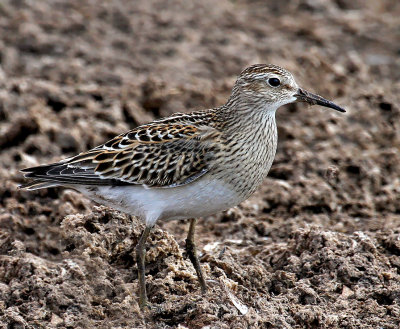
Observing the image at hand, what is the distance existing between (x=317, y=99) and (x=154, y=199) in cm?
195

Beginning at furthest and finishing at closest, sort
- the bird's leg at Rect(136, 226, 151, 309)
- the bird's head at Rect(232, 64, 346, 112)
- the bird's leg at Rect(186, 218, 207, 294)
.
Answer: the bird's head at Rect(232, 64, 346, 112) < the bird's leg at Rect(186, 218, 207, 294) < the bird's leg at Rect(136, 226, 151, 309)

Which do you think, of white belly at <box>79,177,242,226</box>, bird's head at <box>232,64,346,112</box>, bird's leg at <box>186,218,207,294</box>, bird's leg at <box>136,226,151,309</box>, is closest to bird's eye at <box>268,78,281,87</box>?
bird's head at <box>232,64,346,112</box>

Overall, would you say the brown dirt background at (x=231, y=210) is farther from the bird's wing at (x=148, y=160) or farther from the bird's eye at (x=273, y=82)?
the bird's eye at (x=273, y=82)

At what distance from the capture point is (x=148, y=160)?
7.33 metres

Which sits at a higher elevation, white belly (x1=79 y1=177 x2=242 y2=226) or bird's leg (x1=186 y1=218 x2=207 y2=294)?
white belly (x1=79 y1=177 x2=242 y2=226)

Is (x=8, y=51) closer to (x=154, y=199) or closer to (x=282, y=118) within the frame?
(x=282, y=118)

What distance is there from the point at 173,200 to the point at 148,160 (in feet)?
1.63

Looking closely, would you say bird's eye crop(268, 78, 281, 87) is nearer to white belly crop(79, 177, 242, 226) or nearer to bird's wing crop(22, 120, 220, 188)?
bird's wing crop(22, 120, 220, 188)

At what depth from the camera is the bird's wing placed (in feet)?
23.4

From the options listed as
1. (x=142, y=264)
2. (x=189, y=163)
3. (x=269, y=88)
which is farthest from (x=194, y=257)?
(x=269, y=88)

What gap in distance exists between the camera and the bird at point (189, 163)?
7066mm

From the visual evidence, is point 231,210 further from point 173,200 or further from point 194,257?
point 173,200

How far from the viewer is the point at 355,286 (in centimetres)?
737

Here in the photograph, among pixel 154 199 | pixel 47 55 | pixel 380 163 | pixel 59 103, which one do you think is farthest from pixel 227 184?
pixel 47 55
